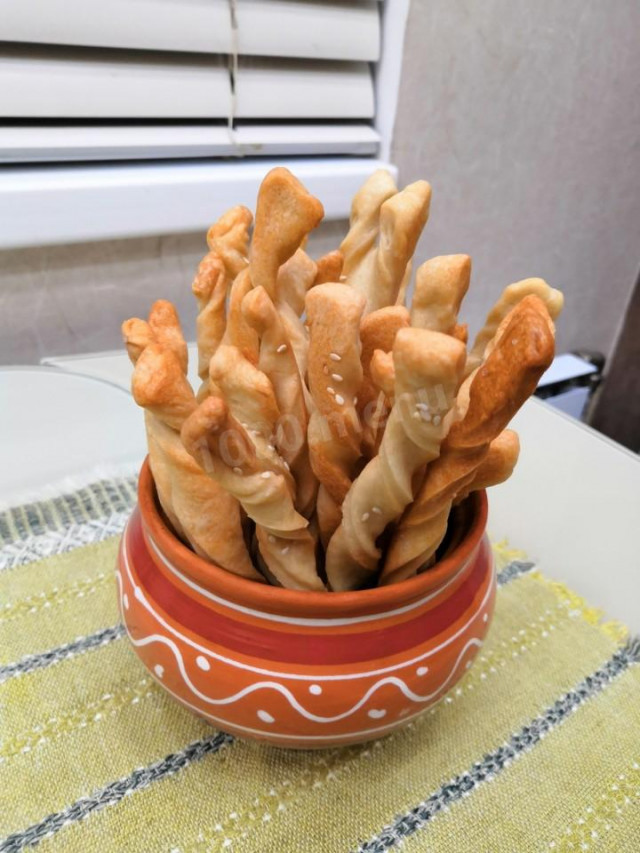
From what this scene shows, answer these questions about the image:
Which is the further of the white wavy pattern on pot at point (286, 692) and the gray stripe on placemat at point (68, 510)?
the gray stripe on placemat at point (68, 510)

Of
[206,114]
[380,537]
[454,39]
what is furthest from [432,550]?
[454,39]

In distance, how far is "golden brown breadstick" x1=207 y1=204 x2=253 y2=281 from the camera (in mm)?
292

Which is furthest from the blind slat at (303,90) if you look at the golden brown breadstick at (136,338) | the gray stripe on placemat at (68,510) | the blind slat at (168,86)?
the golden brown breadstick at (136,338)

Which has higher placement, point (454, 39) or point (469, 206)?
point (454, 39)

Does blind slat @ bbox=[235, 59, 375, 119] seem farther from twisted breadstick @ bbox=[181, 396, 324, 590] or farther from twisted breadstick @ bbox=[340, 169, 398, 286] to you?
twisted breadstick @ bbox=[181, 396, 324, 590]

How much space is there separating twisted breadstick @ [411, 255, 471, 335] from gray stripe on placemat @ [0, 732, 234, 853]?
198mm

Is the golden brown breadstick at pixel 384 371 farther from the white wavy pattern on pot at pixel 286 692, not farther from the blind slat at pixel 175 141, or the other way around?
the blind slat at pixel 175 141

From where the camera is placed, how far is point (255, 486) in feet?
0.72

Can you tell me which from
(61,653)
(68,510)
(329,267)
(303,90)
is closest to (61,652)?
(61,653)

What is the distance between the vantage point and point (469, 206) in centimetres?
97

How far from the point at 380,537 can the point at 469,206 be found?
805 millimetres

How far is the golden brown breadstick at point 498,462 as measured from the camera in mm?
252

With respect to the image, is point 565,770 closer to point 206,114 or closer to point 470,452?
point 470,452

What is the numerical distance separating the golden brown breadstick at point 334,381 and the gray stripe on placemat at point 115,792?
0.13 metres
